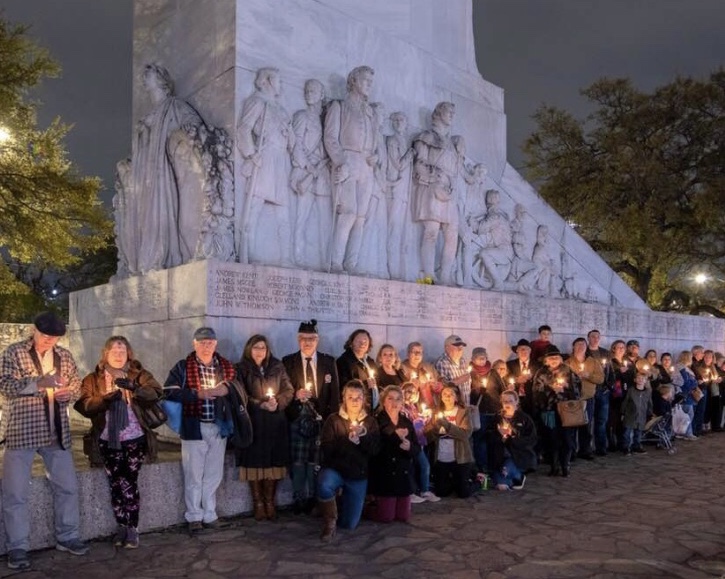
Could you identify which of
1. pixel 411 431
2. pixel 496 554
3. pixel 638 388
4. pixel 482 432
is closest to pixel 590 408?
pixel 638 388

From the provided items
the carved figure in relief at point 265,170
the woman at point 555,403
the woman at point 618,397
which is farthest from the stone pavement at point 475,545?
the carved figure in relief at point 265,170

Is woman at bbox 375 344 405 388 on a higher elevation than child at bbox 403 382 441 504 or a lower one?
higher

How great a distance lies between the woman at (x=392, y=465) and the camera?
21.5ft

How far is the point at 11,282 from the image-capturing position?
1862cm

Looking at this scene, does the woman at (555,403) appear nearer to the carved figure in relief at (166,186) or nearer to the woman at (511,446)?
the woman at (511,446)

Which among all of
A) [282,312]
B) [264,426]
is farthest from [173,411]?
[282,312]

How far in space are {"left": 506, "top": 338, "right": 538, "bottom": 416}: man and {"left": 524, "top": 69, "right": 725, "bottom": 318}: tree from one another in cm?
1596

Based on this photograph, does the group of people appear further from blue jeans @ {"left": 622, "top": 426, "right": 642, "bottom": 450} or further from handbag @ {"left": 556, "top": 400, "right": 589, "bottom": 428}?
blue jeans @ {"left": 622, "top": 426, "right": 642, "bottom": 450}

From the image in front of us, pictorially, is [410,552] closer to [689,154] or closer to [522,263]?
[522,263]

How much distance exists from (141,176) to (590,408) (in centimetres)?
684

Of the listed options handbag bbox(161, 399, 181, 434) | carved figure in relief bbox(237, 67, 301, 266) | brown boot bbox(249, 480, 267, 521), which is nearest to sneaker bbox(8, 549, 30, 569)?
handbag bbox(161, 399, 181, 434)

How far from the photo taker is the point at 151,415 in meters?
5.87

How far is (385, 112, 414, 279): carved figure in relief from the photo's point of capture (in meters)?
10.5

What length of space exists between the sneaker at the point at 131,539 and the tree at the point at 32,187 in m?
12.9
